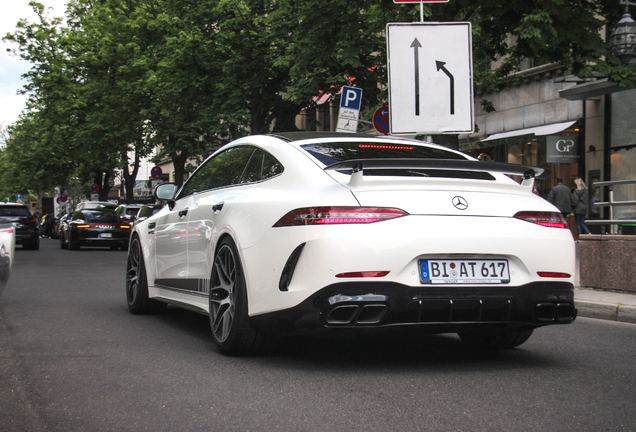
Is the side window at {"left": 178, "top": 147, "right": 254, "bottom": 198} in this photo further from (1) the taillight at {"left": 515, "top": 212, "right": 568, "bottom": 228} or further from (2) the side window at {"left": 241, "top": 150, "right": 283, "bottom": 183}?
(1) the taillight at {"left": 515, "top": 212, "right": 568, "bottom": 228}

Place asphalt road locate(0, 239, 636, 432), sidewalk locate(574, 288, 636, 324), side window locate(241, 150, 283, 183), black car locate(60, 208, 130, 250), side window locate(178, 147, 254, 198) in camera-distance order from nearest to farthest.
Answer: asphalt road locate(0, 239, 636, 432) → side window locate(241, 150, 283, 183) → side window locate(178, 147, 254, 198) → sidewalk locate(574, 288, 636, 324) → black car locate(60, 208, 130, 250)

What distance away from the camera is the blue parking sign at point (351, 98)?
16078 mm

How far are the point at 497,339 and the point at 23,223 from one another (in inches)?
976

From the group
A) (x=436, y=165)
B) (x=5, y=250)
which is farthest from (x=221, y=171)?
(x=436, y=165)

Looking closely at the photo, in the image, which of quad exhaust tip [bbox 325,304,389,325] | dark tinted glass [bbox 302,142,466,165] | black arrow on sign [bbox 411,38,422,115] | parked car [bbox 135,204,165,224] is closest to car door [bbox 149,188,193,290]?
parked car [bbox 135,204,165,224]

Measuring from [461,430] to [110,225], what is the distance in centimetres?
2578

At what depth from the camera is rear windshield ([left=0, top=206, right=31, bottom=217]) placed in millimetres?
28297

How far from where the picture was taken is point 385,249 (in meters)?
4.57

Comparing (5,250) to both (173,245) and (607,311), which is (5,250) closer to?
(173,245)

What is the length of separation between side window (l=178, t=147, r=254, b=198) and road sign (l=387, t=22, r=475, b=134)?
496 cm

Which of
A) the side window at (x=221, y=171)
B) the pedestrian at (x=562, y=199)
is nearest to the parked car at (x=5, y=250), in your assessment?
the side window at (x=221, y=171)

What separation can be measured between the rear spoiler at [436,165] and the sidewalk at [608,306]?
10.7 ft

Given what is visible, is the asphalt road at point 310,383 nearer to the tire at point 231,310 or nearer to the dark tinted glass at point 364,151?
the tire at point 231,310

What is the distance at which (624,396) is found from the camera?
4324mm
